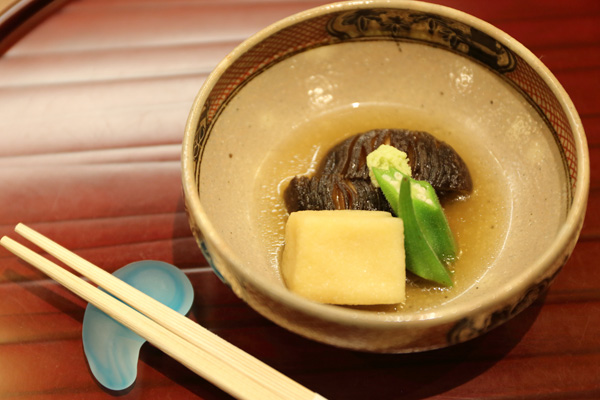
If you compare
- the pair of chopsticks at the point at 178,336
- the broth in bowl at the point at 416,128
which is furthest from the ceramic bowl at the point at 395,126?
the pair of chopsticks at the point at 178,336

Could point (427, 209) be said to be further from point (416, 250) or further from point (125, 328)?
point (125, 328)

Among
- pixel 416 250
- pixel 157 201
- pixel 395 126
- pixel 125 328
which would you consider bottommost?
pixel 125 328

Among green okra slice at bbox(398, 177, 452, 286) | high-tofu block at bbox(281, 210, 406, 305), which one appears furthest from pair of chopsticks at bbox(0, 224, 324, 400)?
green okra slice at bbox(398, 177, 452, 286)

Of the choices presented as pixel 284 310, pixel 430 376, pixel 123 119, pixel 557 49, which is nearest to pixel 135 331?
pixel 284 310

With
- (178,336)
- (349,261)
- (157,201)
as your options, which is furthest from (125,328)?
(349,261)

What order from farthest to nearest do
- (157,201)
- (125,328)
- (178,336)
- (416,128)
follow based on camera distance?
(416,128), (157,201), (125,328), (178,336)

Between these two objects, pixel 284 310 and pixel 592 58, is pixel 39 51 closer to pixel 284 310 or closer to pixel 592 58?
pixel 284 310
